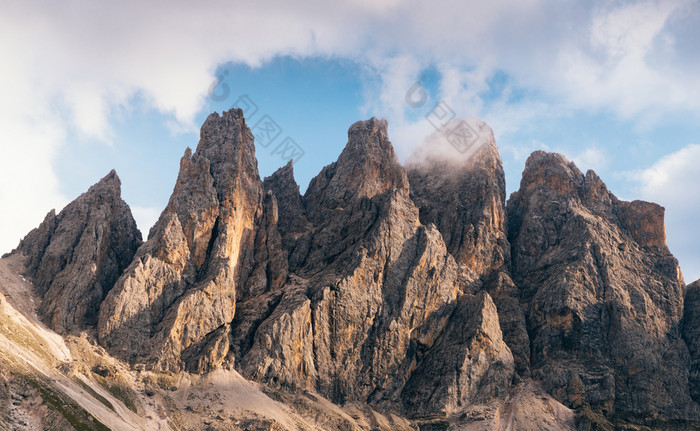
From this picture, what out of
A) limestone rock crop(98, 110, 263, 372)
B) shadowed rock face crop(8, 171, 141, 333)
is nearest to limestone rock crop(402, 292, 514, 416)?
limestone rock crop(98, 110, 263, 372)

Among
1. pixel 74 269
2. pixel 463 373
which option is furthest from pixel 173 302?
pixel 463 373

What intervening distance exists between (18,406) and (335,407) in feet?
266

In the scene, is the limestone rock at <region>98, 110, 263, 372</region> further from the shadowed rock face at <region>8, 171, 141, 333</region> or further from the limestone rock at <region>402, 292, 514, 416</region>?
the limestone rock at <region>402, 292, 514, 416</region>

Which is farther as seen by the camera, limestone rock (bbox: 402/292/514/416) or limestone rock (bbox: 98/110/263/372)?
limestone rock (bbox: 402/292/514/416)

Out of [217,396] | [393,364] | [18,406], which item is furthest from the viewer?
[393,364]

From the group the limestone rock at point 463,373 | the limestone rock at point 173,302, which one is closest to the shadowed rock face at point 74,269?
the limestone rock at point 173,302

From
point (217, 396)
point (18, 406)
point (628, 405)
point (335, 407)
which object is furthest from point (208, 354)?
point (628, 405)

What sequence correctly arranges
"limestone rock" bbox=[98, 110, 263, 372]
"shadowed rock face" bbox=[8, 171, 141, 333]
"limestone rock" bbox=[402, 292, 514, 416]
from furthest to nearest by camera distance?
"limestone rock" bbox=[402, 292, 514, 416] < "shadowed rock face" bbox=[8, 171, 141, 333] < "limestone rock" bbox=[98, 110, 263, 372]

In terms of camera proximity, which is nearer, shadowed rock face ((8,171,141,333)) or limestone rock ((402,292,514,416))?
shadowed rock face ((8,171,141,333))

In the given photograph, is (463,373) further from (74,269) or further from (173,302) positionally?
(74,269)

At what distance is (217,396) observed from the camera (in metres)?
164

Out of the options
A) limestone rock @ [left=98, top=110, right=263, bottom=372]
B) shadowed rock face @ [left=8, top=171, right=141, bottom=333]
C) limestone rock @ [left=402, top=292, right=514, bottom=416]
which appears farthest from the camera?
limestone rock @ [left=402, top=292, right=514, bottom=416]

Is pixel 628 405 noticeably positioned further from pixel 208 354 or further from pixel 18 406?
pixel 18 406

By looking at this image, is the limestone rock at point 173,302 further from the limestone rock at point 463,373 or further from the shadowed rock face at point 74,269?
the limestone rock at point 463,373
